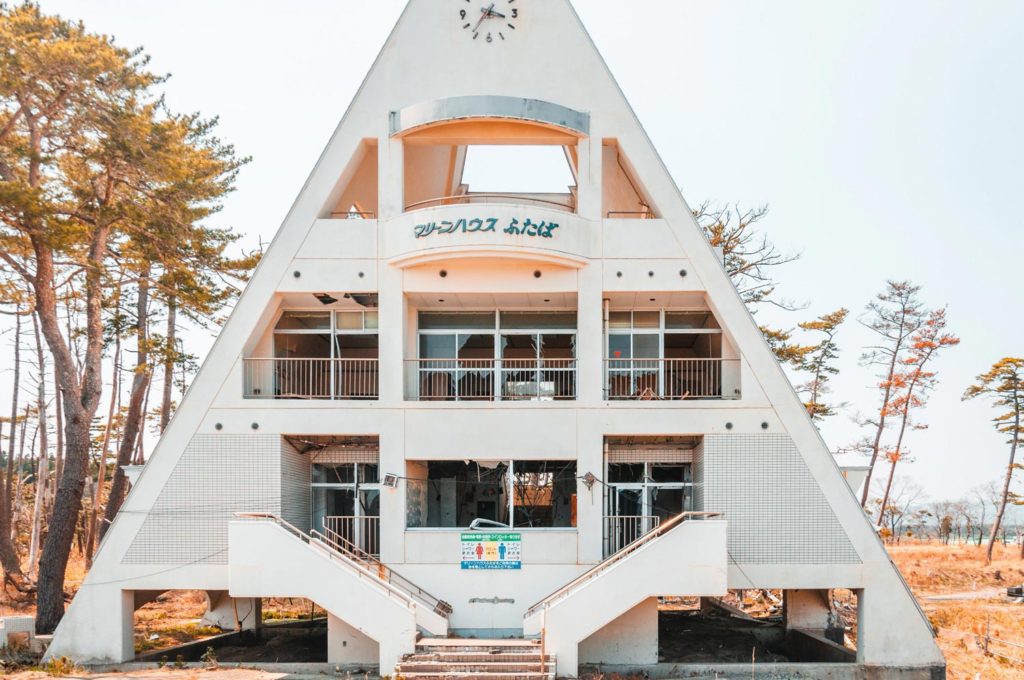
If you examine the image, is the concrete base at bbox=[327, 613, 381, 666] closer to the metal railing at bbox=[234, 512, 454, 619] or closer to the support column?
the support column

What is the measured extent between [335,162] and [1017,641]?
23539 millimetres

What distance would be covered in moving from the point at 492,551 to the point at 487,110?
10.5m

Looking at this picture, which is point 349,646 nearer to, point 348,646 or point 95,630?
point 348,646

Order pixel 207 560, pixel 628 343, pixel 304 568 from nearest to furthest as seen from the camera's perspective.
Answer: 1. pixel 304 568
2. pixel 207 560
3. pixel 628 343

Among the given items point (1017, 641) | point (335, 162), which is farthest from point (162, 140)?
point (1017, 641)

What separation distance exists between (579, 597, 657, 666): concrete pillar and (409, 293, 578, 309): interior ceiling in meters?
7.70

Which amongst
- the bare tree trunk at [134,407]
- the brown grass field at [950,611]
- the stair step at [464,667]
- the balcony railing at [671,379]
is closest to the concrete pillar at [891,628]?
the brown grass field at [950,611]

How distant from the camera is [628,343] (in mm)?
23156

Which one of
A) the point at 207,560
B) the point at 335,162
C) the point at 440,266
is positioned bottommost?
the point at 207,560

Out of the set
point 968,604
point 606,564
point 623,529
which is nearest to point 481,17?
point 623,529

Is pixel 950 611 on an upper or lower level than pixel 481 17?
lower

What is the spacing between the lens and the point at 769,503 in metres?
20.3

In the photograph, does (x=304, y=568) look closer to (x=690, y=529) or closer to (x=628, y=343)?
(x=690, y=529)

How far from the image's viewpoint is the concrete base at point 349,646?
19.3m
